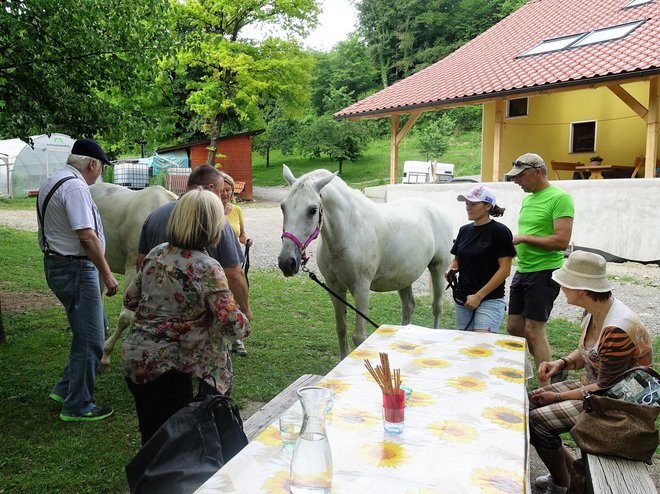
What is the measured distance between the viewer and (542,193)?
14.0 feet

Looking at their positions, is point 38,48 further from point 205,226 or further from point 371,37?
point 371,37

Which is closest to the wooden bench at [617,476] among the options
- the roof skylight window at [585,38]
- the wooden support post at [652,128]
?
the wooden support post at [652,128]

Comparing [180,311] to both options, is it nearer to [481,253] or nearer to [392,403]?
[392,403]

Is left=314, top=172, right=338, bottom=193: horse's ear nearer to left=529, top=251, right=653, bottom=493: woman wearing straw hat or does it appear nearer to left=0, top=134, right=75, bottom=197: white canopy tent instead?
left=529, top=251, right=653, bottom=493: woman wearing straw hat

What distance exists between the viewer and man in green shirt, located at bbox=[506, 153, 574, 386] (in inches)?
163

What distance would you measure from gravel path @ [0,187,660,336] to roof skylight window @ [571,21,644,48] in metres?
5.96

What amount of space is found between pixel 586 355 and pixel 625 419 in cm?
49

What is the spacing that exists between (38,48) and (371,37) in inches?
2156

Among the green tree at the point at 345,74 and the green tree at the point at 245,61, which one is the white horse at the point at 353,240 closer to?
the green tree at the point at 245,61

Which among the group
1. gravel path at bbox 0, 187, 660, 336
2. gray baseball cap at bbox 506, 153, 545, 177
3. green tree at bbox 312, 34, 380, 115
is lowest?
gravel path at bbox 0, 187, 660, 336

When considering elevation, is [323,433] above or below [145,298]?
below

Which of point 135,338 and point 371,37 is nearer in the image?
point 135,338

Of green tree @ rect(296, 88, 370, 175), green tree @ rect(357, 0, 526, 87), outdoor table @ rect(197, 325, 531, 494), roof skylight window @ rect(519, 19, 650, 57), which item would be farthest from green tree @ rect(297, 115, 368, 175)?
outdoor table @ rect(197, 325, 531, 494)

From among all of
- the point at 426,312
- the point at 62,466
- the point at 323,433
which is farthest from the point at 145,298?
the point at 426,312
